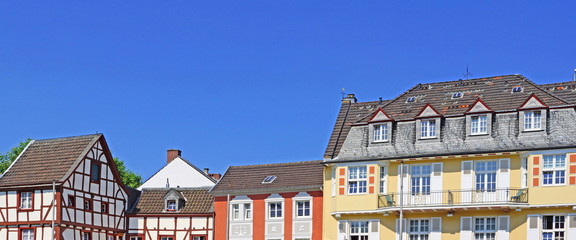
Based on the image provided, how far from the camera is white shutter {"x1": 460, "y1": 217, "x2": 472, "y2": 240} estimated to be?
178 feet

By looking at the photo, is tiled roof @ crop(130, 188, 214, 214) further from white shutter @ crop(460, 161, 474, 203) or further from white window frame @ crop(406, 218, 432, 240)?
white shutter @ crop(460, 161, 474, 203)

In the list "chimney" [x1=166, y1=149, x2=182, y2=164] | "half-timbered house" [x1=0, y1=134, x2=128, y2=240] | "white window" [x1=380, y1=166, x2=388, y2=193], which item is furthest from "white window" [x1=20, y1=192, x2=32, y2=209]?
"white window" [x1=380, y1=166, x2=388, y2=193]

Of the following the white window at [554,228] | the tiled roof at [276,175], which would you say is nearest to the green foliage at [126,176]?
the tiled roof at [276,175]

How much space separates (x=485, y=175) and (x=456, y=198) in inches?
76.5

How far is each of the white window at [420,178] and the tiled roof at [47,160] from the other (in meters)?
20.7

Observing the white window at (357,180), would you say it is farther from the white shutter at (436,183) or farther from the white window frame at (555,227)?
the white window frame at (555,227)

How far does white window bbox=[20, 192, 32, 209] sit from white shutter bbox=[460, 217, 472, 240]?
25676 mm

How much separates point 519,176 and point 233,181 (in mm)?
19187

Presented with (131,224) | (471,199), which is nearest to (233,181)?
(131,224)

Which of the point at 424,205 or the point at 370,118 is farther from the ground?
the point at 370,118

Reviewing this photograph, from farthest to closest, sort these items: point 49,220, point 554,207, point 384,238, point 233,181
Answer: point 233,181
point 49,220
point 384,238
point 554,207

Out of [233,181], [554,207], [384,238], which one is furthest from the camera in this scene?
[233,181]

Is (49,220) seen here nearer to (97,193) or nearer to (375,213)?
(97,193)

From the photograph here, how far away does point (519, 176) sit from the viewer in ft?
175
